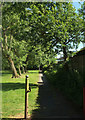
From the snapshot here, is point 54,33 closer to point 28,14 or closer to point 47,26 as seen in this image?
point 47,26

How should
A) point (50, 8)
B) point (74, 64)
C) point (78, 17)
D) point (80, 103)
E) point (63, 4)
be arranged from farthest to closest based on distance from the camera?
1. point (50, 8)
2. point (63, 4)
3. point (78, 17)
4. point (74, 64)
5. point (80, 103)

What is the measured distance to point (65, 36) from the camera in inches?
350

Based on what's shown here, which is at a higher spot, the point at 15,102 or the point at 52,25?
the point at 52,25

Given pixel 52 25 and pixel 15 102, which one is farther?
pixel 52 25

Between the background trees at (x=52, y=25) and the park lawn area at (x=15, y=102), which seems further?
the background trees at (x=52, y=25)

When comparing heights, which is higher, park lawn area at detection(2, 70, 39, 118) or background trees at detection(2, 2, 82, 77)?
background trees at detection(2, 2, 82, 77)

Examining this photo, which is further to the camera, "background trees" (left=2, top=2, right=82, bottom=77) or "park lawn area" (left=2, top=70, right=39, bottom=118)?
"background trees" (left=2, top=2, right=82, bottom=77)

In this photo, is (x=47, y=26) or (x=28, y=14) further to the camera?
(x=28, y=14)

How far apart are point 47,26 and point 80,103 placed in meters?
5.81

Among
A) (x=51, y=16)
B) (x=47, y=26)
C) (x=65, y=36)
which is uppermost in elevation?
(x=51, y=16)

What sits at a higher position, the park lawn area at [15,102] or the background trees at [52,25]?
the background trees at [52,25]

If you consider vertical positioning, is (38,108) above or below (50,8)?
below

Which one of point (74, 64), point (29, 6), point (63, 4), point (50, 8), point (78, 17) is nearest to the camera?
point (74, 64)

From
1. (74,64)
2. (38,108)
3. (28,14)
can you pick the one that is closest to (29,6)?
(28,14)
